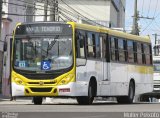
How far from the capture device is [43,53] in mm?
25266

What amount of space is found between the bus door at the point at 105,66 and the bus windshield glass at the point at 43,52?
9.83 feet

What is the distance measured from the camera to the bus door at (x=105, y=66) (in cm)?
2763

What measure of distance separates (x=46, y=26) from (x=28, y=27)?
0.78 m

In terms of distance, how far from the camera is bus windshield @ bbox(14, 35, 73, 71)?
25.0 meters

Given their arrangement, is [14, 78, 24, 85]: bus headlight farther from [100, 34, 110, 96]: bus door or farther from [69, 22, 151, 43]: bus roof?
[100, 34, 110, 96]: bus door

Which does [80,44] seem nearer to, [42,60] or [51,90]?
[42,60]

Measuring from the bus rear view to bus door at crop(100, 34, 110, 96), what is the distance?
2832mm

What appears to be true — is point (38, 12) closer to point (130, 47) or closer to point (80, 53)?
point (130, 47)

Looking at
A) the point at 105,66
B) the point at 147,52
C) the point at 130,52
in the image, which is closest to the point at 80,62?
the point at 105,66

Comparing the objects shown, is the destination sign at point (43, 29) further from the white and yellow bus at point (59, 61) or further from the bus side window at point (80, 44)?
the bus side window at point (80, 44)

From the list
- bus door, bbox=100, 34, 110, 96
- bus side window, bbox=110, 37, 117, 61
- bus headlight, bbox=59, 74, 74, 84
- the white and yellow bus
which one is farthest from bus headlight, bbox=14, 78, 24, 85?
bus side window, bbox=110, 37, 117, 61

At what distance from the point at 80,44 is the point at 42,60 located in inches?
68.2

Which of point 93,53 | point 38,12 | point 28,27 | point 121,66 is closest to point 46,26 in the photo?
point 28,27

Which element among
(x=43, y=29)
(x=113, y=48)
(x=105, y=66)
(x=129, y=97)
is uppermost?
(x=43, y=29)
